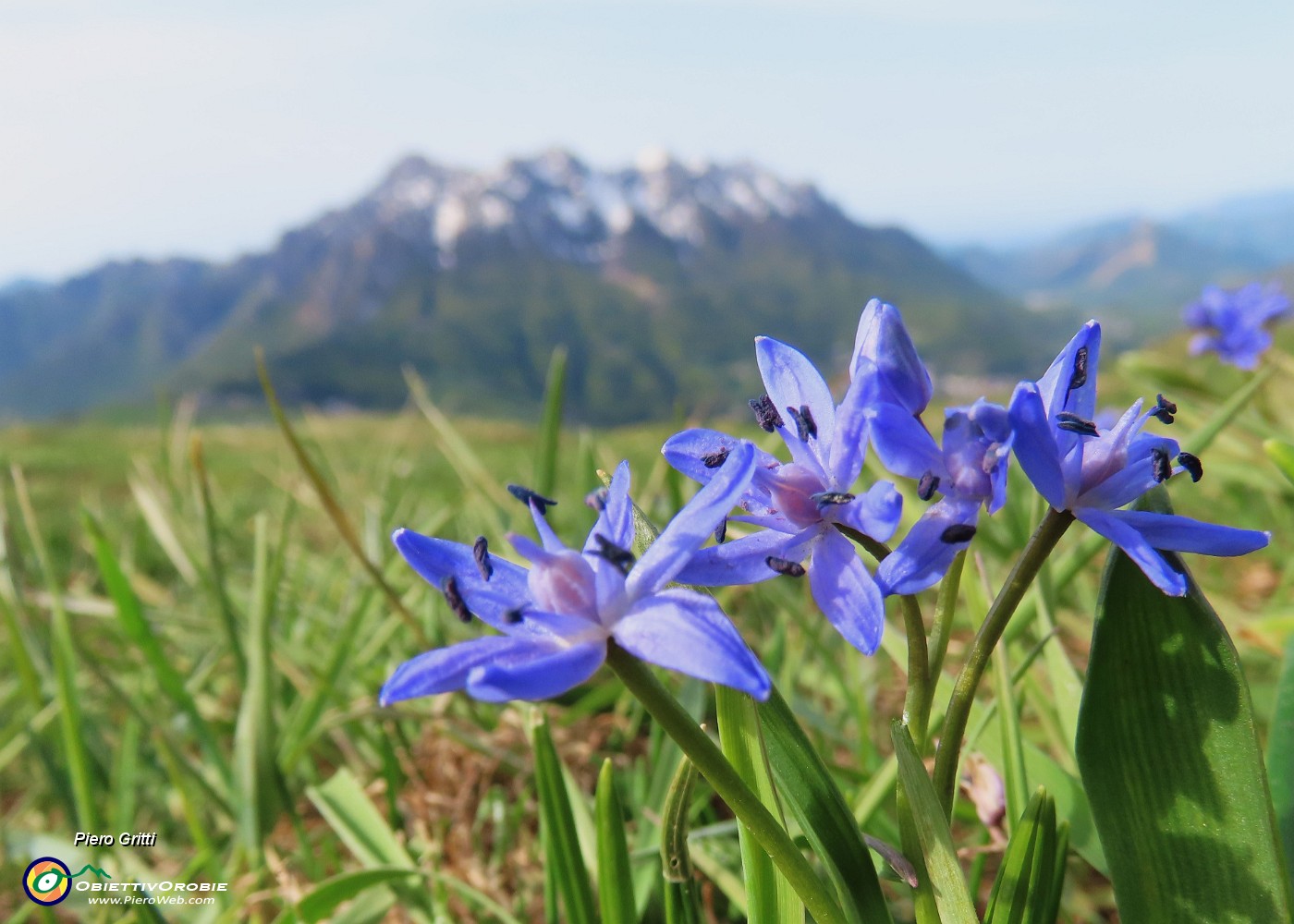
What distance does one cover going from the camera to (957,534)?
2.93 ft

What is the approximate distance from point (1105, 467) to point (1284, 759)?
0.62 m

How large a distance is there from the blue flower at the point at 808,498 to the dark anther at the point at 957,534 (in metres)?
0.05

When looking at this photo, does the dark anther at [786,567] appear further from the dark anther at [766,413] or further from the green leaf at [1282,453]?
the green leaf at [1282,453]

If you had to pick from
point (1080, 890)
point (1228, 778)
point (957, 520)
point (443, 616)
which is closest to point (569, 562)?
point (957, 520)

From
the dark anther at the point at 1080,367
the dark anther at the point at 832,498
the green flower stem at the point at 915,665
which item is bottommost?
the green flower stem at the point at 915,665

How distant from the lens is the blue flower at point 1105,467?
0.92m

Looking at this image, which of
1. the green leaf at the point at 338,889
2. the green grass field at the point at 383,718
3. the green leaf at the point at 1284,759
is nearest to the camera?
the green leaf at the point at 1284,759

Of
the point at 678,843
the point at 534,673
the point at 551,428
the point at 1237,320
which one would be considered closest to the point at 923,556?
the point at 534,673

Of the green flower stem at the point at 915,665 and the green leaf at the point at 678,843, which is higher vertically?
the green flower stem at the point at 915,665

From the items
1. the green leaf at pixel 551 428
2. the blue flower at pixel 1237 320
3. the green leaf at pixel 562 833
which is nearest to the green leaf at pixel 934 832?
the green leaf at pixel 562 833

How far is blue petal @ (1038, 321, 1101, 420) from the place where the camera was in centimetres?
103

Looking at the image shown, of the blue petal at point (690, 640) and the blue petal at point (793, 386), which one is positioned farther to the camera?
the blue petal at point (793, 386)

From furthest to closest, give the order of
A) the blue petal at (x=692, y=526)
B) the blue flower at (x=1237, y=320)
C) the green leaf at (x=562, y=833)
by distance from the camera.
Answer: the blue flower at (x=1237, y=320), the green leaf at (x=562, y=833), the blue petal at (x=692, y=526)

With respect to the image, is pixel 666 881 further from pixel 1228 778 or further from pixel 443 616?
pixel 443 616
